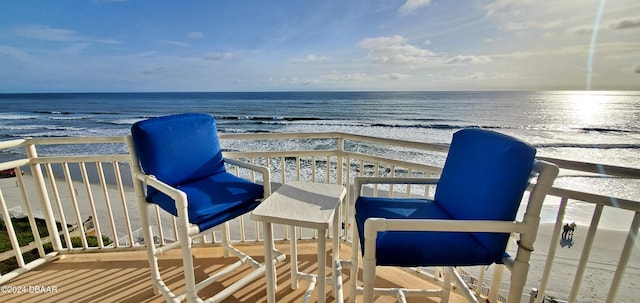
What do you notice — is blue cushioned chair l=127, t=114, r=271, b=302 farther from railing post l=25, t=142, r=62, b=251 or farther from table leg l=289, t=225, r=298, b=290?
railing post l=25, t=142, r=62, b=251

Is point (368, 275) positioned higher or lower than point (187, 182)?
lower

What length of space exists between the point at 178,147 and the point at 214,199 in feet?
1.27

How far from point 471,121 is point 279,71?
12.5 meters

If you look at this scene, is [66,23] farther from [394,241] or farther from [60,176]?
[394,241]

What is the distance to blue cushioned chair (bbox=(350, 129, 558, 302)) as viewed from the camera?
83cm

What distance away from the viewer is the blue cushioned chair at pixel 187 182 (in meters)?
1.21

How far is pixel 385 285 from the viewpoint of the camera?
1.63 m

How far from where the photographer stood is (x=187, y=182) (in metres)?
1.48

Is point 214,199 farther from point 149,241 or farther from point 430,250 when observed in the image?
point 430,250

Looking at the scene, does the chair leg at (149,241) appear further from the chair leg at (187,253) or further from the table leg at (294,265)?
the table leg at (294,265)

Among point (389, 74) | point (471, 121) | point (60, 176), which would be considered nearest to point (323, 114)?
point (389, 74)

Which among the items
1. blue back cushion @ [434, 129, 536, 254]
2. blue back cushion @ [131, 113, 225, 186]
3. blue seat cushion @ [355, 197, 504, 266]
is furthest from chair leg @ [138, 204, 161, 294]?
blue back cushion @ [434, 129, 536, 254]

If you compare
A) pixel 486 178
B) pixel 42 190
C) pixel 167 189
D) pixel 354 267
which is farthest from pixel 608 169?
pixel 42 190

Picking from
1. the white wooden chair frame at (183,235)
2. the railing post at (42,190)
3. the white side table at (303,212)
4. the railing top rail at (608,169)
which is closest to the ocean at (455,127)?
the railing top rail at (608,169)
